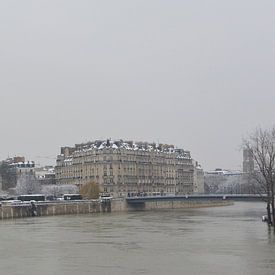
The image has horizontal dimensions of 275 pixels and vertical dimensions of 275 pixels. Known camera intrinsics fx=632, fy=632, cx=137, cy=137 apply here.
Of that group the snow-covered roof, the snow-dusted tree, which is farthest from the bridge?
the snow-covered roof

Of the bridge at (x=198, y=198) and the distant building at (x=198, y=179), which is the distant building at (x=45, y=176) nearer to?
the distant building at (x=198, y=179)

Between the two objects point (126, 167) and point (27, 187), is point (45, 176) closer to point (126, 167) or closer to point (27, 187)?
point (126, 167)

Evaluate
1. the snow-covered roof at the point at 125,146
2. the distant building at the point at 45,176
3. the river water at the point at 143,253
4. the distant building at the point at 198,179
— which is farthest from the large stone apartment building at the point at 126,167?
the river water at the point at 143,253

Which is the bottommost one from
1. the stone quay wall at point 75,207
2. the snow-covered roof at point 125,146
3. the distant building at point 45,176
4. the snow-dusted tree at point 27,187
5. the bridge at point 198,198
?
the stone quay wall at point 75,207

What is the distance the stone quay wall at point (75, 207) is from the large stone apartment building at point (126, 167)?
20837 millimetres

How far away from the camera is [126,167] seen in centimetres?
14475

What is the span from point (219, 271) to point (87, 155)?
120m

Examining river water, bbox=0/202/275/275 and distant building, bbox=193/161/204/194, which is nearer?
river water, bbox=0/202/275/275

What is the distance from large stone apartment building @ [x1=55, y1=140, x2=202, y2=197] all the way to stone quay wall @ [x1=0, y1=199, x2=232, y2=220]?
820 inches

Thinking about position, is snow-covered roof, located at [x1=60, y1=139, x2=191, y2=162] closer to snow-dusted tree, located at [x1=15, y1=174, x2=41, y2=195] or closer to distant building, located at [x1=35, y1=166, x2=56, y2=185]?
distant building, located at [x1=35, y1=166, x2=56, y2=185]

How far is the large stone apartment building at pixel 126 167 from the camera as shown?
141m

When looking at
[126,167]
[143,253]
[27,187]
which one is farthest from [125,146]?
[143,253]

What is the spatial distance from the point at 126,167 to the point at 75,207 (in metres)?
45.4

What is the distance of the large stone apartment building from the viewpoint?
14088cm
